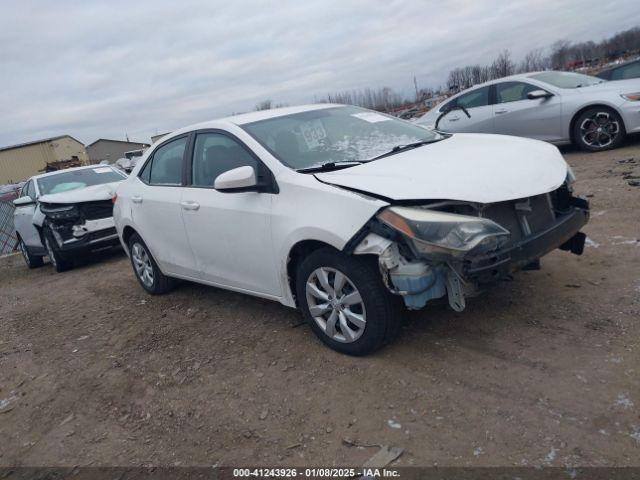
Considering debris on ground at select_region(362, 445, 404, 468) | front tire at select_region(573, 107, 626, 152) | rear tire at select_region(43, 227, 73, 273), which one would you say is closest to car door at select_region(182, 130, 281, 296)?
debris on ground at select_region(362, 445, 404, 468)

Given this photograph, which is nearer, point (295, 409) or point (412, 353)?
point (295, 409)

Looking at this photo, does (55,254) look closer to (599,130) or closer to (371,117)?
(371,117)

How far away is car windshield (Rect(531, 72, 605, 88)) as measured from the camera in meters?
8.84

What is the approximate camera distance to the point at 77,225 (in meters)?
7.85

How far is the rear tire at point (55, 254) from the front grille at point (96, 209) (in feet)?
2.30

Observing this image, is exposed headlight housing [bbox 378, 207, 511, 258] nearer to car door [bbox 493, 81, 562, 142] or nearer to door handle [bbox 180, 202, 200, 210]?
door handle [bbox 180, 202, 200, 210]

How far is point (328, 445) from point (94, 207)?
21.5 feet

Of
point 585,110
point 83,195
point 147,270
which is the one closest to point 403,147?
point 147,270

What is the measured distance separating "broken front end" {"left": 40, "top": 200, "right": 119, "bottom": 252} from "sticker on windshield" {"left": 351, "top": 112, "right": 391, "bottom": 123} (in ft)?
16.7

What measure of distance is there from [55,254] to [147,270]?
3614 millimetres

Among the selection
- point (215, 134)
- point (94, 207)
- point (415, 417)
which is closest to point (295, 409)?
point (415, 417)

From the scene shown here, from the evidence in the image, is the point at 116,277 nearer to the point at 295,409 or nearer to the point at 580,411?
the point at 295,409

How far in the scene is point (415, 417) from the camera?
270cm

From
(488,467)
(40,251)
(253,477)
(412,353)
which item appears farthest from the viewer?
(40,251)
